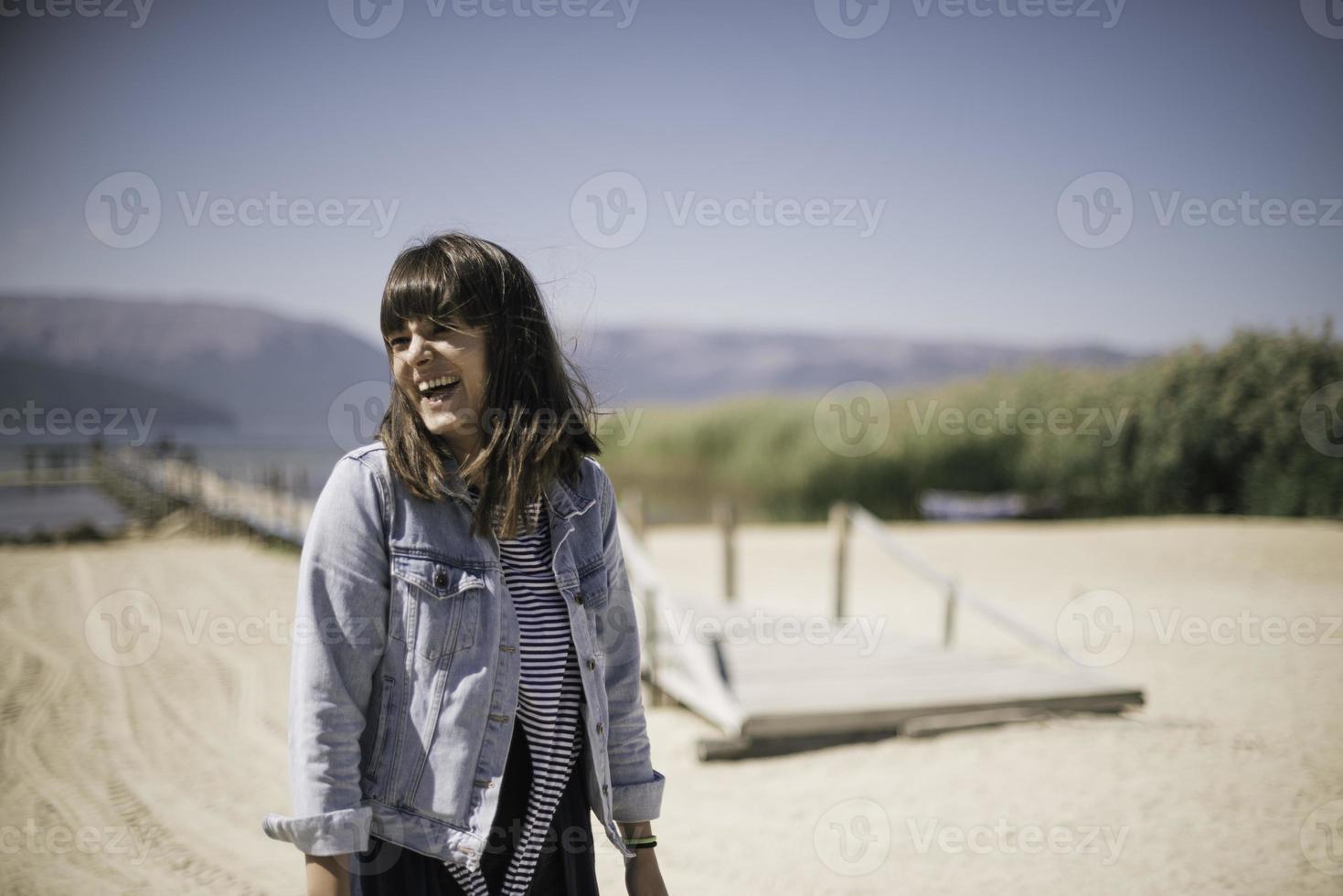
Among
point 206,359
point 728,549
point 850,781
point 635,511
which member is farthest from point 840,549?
point 206,359

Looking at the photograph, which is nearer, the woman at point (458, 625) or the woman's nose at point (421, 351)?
the woman at point (458, 625)

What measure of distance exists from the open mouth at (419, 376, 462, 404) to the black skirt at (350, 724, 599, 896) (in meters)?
0.68

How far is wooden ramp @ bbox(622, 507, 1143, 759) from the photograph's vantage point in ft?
18.7

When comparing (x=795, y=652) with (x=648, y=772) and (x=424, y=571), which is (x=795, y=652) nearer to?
(x=648, y=772)

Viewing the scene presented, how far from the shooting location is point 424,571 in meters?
1.57

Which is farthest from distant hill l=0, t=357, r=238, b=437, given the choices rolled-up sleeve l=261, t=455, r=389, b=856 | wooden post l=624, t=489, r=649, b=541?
rolled-up sleeve l=261, t=455, r=389, b=856

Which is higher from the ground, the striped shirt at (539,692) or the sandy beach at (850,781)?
the striped shirt at (539,692)

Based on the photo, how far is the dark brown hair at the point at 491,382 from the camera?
1.62m

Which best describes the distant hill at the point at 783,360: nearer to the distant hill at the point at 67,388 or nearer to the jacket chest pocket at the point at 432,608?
the distant hill at the point at 67,388

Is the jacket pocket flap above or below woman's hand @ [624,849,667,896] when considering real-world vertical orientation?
above

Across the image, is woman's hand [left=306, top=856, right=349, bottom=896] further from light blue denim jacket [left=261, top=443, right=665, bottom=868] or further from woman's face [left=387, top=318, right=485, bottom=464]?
woman's face [left=387, top=318, right=485, bottom=464]

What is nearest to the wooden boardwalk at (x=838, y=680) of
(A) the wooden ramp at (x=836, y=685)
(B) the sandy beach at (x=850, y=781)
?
(A) the wooden ramp at (x=836, y=685)

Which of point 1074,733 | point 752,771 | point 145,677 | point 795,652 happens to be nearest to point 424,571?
point 752,771

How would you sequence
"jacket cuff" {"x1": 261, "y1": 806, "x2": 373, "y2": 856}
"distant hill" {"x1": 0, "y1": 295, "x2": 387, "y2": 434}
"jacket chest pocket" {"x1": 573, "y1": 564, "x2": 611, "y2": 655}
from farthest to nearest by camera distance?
"distant hill" {"x1": 0, "y1": 295, "x2": 387, "y2": 434}, "jacket chest pocket" {"x1": 573, "y1": 564, "x2": 611, "y2": 655}, "jacket cuff" {"x1": 261, "y1": 806, "x2": 373, "y2": 856}
